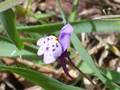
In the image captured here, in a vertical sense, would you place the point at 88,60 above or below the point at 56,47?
below

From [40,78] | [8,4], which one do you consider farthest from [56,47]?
[8,4]

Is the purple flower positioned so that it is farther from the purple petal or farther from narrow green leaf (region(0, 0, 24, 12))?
narrow green leaf (region(0, 0, 24, 12))

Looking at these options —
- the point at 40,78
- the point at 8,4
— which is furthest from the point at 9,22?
the point at 40,78

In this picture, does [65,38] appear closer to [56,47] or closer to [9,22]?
[56,47]

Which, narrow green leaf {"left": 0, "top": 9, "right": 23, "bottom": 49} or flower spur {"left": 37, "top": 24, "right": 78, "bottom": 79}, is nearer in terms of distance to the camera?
flower spur {"left": 37, "top": 24, "right": 78, "bottom": 79}

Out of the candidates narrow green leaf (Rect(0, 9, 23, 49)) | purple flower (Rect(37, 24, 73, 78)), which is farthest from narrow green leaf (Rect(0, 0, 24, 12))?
purple flower (Rect(37, 24, 73, 78))

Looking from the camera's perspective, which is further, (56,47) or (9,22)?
(9,22)

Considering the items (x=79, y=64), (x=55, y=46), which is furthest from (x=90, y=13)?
(x=55, y=46)

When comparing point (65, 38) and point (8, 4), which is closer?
point (65, 38)

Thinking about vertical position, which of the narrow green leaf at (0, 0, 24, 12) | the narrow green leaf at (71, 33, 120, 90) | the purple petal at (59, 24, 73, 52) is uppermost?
the narrow green leaf at (0, 0, 24, 12)

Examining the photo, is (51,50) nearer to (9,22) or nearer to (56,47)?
(56,47)

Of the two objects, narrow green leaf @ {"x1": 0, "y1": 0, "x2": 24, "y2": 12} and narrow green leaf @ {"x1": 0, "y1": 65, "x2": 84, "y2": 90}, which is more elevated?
narrow green leaf @ {"x1": 0, "y1": 0, "x2": 24, "y2": 12}

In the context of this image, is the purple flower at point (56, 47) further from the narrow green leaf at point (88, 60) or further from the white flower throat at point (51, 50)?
the narrow green leaf at point (88, 60)

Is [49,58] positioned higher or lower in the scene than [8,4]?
lower
